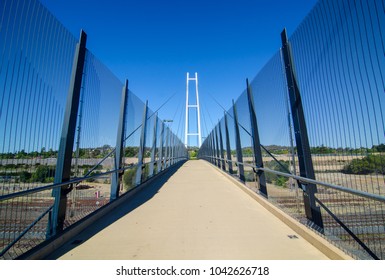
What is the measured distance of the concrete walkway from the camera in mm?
2229

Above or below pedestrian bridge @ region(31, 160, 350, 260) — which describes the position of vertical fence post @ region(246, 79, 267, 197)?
above

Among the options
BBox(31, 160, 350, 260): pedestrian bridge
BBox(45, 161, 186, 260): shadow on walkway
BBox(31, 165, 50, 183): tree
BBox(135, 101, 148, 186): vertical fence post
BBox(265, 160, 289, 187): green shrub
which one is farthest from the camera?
BBox(135, 101, 148, 186): vertical fence post

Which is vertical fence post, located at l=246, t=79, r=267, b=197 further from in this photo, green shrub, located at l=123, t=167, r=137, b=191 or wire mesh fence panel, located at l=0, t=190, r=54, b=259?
wire mesh fence panel, located at l=0, t=190, r=54, b=259

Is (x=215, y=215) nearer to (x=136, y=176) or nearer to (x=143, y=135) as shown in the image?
(x=136, y=176)

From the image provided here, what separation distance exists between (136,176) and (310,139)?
179 inches

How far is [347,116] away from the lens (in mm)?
2260

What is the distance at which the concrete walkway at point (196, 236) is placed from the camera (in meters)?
2.23

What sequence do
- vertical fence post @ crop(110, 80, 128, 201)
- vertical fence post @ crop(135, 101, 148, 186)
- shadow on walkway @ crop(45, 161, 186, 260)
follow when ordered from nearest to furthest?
shadow on walkway @ crop(45, 161, 186, 260) → vertical fence post @ crop(110, 80, 128, 201) → vertical fence post @ crop(135, 101, 148, 186)

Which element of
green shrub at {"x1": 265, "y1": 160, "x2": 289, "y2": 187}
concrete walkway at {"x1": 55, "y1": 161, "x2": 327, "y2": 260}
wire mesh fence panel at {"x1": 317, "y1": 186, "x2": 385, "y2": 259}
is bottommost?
concrete walkway at {"x1": 55, "y1": 161, "x2": 327, "y2": 260}

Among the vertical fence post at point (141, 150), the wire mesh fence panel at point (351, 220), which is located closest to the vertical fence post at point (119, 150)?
the vertical fence post at point (141, 150)

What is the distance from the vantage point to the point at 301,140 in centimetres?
307

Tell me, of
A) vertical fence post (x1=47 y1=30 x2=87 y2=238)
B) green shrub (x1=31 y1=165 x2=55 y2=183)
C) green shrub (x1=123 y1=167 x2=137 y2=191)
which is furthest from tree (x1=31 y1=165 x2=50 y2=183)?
green shrub (x1=123 y1=167 x2=137 y2=191)

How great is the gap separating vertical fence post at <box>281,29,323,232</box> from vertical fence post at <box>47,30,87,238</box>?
3022 millimetres

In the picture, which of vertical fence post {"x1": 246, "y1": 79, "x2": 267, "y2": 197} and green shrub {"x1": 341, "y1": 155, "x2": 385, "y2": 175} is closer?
green shrub {"x1": 341, "y1": 155, "x2": 385, "y2": 175}
